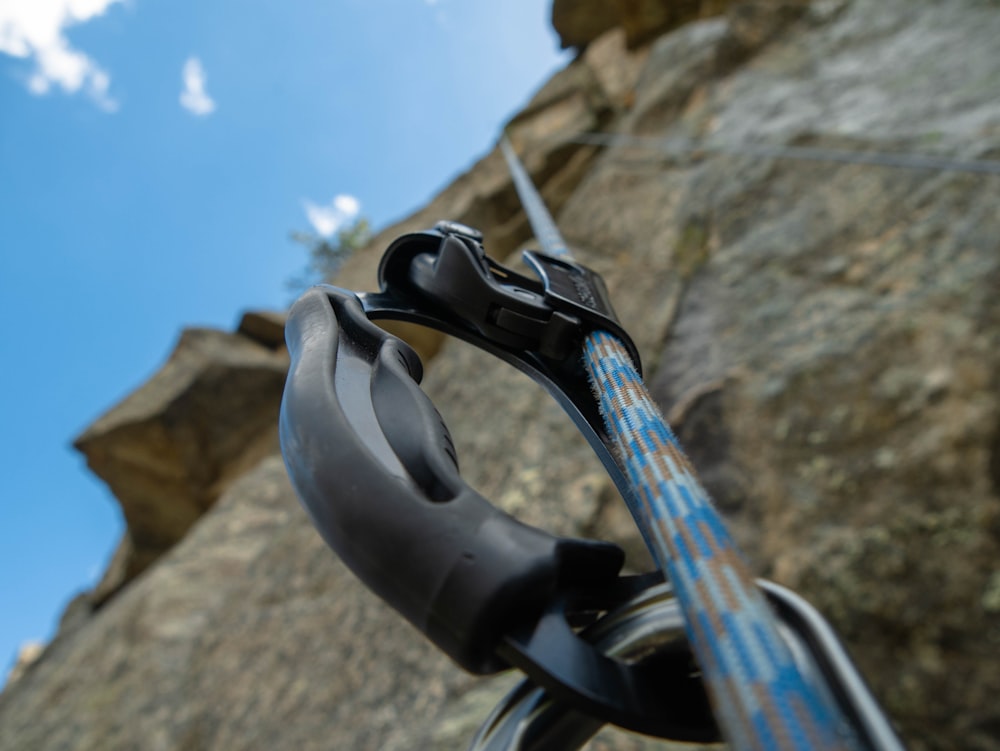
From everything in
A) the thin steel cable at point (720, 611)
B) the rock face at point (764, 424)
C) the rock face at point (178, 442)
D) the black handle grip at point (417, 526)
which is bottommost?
the rock face at point (764, 424)

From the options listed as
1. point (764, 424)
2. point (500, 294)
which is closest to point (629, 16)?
point (764, 424)

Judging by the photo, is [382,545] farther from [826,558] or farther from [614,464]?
[826,558]

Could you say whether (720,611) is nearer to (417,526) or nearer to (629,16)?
(417,526)

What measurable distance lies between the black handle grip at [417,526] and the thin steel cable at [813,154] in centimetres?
159

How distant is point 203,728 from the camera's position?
209 cm

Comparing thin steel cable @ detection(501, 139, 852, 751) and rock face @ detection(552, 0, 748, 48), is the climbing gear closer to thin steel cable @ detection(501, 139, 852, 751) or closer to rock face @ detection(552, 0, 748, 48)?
thin steel cable @ detection(501, 139, 852, 751)

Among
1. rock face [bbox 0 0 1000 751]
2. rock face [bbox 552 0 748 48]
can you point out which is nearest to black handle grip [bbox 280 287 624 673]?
rock face [bbox 0 0 1000 751]

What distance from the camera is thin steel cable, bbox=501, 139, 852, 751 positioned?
0.92ft

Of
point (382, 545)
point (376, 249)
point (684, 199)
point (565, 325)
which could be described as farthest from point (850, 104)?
point (376, 249)

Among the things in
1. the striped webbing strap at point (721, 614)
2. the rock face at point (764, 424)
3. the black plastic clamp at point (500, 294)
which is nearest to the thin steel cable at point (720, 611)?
the striped webbing strap at point (721, 614)

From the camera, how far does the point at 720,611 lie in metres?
0.32

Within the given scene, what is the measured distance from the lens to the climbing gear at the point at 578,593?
300 millimetres

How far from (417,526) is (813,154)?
219 cm

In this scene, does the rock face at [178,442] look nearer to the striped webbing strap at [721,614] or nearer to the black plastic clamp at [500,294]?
the black plastic clamp at [500,294]
